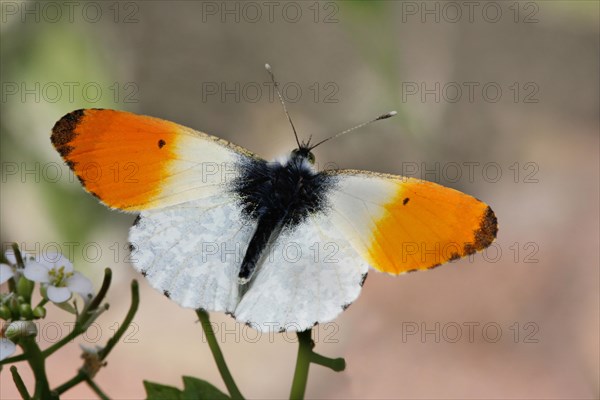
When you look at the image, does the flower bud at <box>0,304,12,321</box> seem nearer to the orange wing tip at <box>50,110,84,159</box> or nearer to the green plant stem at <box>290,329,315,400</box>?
the orange wing tip at <box>50,110,84,159</box>

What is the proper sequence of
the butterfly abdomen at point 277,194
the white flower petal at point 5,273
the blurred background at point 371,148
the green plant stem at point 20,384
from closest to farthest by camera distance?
the green plant stem at point 20,384, the white flower petal at point 5,273, the butterfly abdomen at point 277,194, the blurred background at point 371,148

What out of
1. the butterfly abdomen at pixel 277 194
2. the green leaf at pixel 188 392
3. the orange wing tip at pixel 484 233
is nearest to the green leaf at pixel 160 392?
the green leaf at pixel 188 392

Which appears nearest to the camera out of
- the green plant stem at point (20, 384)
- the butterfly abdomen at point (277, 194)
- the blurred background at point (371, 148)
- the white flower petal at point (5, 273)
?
the green plant stem at point (20, 384)

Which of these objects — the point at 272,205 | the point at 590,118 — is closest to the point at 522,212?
the point at 590,118

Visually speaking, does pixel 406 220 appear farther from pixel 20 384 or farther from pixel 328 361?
pixel 20 384

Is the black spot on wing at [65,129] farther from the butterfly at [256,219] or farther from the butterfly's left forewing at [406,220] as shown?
the butterfly's left forewing at [406,220]

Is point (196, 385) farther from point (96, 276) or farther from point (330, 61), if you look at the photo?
point (330, 61)

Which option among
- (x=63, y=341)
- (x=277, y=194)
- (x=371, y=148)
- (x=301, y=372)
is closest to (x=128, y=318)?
(x=63, y=341)
